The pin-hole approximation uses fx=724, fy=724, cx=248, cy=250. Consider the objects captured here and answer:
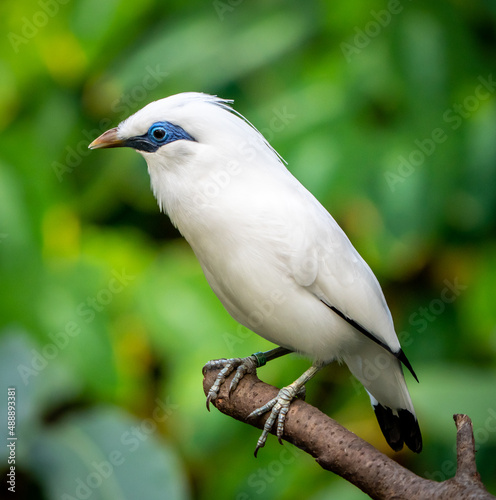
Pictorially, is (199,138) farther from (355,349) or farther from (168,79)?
(168,79)

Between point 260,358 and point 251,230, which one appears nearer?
point 251,230

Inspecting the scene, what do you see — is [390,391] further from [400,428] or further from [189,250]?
[189,250]

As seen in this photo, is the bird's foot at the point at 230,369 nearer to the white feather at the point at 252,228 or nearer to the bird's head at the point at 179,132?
the white feather at the point at 252,228

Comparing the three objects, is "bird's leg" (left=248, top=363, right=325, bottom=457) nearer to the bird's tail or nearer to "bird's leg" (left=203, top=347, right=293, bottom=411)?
"bird's leg" (left=203, top=347, right=293, bottom=411)

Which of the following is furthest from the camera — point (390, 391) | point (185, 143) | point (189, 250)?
point (189, 250)

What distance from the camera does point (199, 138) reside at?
2.18 metres

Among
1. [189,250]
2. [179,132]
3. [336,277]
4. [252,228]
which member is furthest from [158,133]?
[189,250]

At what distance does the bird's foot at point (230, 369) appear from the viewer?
7.56 ft

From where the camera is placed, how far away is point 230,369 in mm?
2355

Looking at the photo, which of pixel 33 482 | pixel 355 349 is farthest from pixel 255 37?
pixel 33 482

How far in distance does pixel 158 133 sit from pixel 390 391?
122cm

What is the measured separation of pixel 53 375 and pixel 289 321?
1.54m

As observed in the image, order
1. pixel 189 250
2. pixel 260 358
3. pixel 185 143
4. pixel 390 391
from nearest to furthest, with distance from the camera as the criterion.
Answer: pixel 185 143, pixel 260 358, pixel 390 391, pixel 189 250

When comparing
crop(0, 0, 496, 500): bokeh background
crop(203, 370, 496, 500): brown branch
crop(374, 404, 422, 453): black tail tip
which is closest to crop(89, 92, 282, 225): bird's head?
crop(203, 370, 496, 500): brown branch
